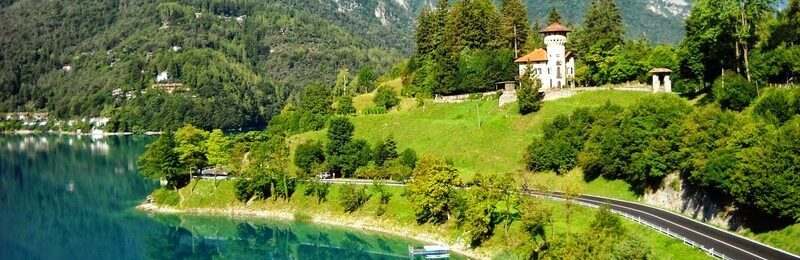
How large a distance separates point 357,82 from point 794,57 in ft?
330

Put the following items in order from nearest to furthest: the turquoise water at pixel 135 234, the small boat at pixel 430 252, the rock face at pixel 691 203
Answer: the rock face at pixel 691 203 → the small boat at pixel 430 252 → the turquoise water at pixel 135 234

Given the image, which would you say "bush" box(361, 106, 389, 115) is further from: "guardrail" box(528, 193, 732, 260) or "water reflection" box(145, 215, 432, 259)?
"guardrail" box(528, 193, 732, 260)

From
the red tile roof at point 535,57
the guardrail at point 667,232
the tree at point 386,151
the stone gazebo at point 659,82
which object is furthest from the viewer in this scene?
the red tile roof at point 535,57

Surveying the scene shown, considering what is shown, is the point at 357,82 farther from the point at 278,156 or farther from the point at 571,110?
the point at 571,110

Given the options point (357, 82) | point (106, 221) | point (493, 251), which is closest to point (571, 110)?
point (493, 251)

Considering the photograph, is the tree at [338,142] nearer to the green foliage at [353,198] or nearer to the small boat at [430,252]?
the green foliage at [353,198]

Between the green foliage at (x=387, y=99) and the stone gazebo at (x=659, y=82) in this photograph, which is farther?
the green foliage at (x=387, y=99)

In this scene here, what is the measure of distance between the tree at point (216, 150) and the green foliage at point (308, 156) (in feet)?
41.6

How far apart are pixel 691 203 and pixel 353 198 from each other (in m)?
36.0

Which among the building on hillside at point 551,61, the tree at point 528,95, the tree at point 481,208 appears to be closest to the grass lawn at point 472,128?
the tree at point 528,95

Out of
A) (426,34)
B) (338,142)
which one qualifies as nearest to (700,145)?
(338,142)

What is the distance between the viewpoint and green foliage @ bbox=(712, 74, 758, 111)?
69.0m

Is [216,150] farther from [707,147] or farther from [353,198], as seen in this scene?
[707,147]

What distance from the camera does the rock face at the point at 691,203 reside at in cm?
5819
